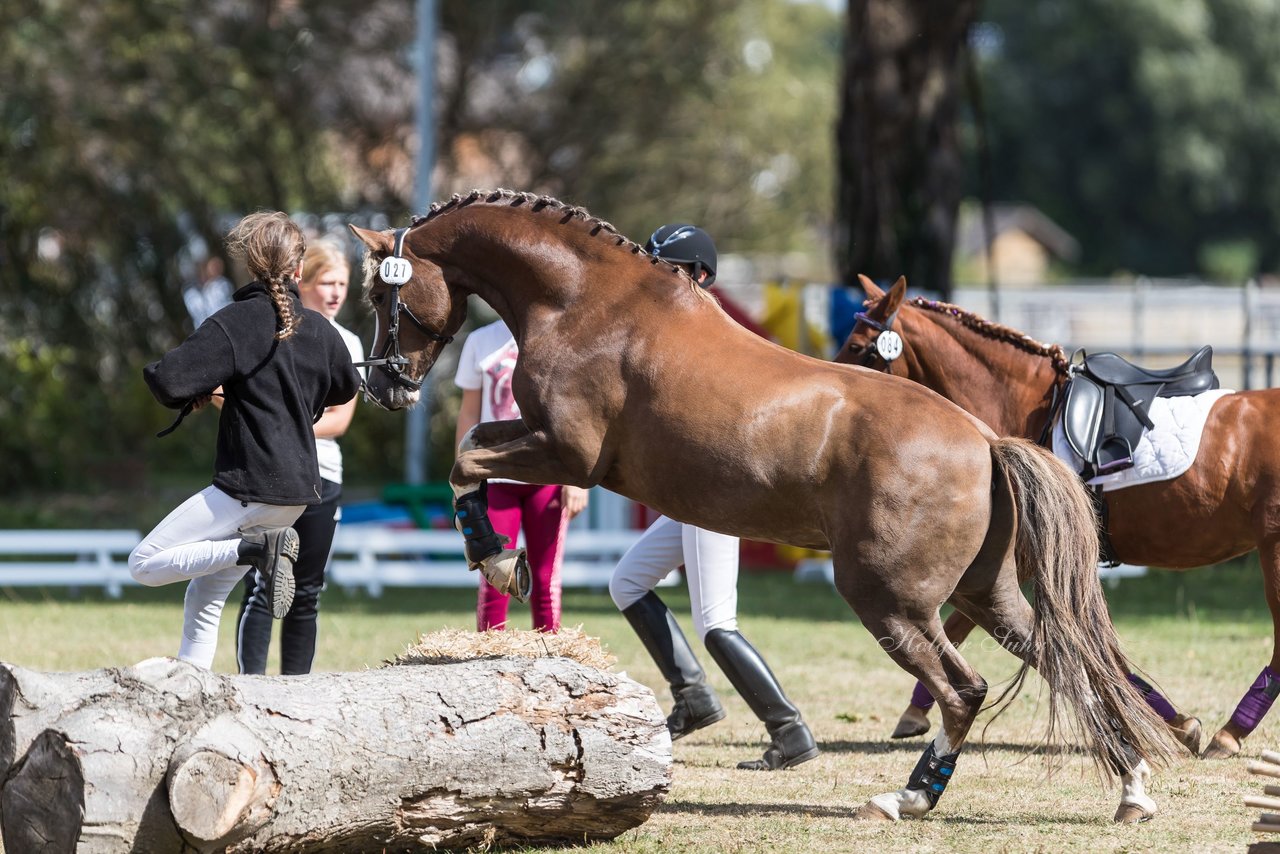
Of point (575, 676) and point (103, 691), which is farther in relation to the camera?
point (575, 676)

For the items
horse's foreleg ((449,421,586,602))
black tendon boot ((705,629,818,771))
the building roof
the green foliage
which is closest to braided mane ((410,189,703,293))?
horse's foreleg ((449,421,586,602))

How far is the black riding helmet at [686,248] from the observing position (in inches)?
231

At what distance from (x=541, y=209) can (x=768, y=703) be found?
2267 mm

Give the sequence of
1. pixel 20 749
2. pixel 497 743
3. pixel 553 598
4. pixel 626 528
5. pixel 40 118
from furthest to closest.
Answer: pixel 40 118 → pixel 626 528 → pixel 553 598 → pixel 497 743 → pixel 20 749

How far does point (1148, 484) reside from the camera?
→ 248 inches

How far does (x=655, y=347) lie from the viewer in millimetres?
4957

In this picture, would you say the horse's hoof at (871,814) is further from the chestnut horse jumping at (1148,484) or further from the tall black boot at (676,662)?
the chestnut horse jumping at (1148,484)

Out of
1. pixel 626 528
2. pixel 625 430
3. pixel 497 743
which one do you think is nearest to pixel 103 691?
pixel 497 743

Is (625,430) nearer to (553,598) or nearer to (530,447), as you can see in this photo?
(530,447)

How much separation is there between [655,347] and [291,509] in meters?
1.52

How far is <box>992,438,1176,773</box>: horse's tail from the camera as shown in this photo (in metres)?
4.86

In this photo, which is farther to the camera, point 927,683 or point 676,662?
point 676,662

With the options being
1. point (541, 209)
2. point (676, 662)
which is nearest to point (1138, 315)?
point (676, 662)

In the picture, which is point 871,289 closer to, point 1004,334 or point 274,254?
point 1004,334
